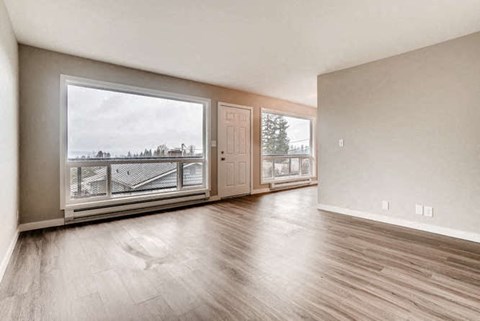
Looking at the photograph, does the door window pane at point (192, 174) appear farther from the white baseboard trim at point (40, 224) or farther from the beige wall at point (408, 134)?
the beige wall at point (408, 134)

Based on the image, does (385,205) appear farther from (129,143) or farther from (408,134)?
(129,143)

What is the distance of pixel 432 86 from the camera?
3172 millimetres

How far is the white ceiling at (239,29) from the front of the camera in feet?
7.73

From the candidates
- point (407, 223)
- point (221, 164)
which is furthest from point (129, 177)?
point (407, 223)

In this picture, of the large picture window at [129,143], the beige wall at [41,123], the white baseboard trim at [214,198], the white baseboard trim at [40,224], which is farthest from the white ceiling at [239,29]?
the white baseboard trim at [214,198]

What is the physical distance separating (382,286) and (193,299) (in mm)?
1453

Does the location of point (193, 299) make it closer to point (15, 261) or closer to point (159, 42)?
point (15, 261)

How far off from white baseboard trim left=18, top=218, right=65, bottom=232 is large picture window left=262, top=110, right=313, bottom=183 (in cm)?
419

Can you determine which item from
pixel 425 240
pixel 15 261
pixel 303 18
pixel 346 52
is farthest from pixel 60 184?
pixel 425 240

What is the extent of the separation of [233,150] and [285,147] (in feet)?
6.39

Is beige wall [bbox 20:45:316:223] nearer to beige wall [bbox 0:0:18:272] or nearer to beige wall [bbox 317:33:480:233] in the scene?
beige wall [bbox 0:0:18:272]

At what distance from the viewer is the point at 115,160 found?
3.94 metres

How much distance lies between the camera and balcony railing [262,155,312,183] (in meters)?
6.33

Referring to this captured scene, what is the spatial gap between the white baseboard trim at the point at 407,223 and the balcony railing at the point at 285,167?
211 cm
